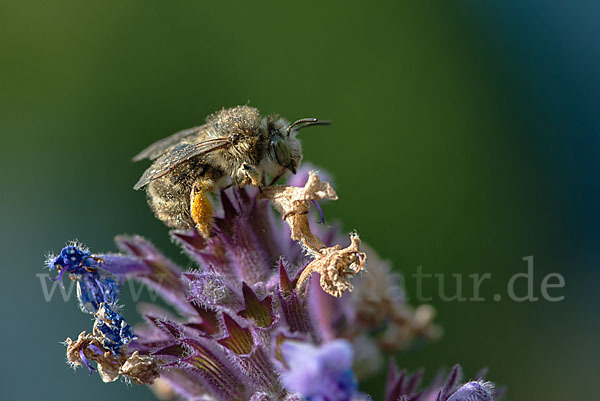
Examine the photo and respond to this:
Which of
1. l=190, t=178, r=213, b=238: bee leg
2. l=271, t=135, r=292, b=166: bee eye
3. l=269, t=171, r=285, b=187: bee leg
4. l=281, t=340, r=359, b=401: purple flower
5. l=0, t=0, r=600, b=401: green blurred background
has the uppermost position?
l=0, t=0, r=600, b=401: green blurred background

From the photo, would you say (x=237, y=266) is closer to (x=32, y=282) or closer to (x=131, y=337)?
(x=131, y=337)

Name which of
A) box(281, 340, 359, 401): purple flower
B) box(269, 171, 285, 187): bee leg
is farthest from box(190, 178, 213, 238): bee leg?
box(281, 340, 359, 401): purple flower

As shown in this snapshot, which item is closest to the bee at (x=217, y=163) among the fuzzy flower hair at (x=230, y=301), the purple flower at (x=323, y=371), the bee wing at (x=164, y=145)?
the fuzzy flower hair at (x=230, y=301)

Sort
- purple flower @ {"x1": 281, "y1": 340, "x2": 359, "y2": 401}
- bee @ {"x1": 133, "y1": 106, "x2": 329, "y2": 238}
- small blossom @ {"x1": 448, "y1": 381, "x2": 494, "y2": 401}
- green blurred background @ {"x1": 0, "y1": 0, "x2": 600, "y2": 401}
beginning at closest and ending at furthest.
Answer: purple flower @ {"x1": 281, "y1": 340, "x2": 359, "y2": 401} → small blossom @ {"x1": 448, "y1": 381, "x2": 494, "y2": 401} → bee @ {"x1": 133, "y1": 106, "x2": 329, "y2": 238} → green blurred background @ {"x1": 0, "y1": 0, "x2": 600, "y2": 401}

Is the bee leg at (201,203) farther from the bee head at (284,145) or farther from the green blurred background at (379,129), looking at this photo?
the green blurred background at (379,129)

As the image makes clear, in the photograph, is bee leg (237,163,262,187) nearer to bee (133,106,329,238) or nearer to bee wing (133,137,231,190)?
bee (133,106,329,238)

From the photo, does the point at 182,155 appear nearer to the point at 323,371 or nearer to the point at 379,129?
the point at 323,371

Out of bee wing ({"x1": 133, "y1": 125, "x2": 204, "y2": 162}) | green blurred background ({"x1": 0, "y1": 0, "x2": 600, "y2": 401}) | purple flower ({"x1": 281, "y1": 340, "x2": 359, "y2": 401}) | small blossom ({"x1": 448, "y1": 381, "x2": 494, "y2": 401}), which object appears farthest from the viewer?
green blurred background ({"x1": 0, "y1": 0, "x2": 600, "y2": 401})
